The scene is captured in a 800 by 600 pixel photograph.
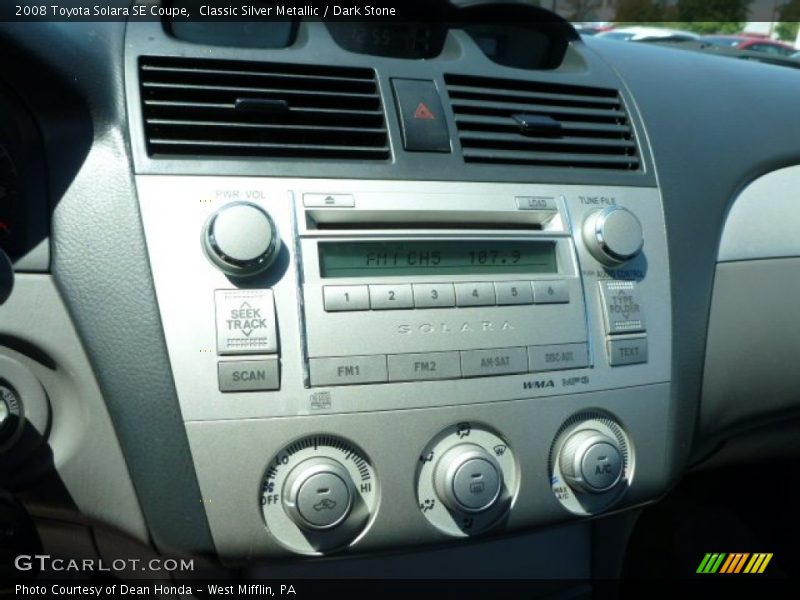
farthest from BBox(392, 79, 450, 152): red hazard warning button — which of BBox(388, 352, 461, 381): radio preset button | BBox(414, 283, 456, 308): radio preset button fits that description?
BBox(388, 352, 461, 381): radio preset button

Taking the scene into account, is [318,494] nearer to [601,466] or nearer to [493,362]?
[493,362]

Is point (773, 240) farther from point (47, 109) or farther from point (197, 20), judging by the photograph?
point (47, 109)

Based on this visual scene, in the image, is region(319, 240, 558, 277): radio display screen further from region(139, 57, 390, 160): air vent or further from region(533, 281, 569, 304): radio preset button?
region(139, 57, 390, 160): air vent

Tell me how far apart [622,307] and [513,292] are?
0.22 m

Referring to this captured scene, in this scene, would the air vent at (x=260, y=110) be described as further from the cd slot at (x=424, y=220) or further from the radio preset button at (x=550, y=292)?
the radio preset button at (x=550, y=292)

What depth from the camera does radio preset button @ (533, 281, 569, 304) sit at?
144 centimetres

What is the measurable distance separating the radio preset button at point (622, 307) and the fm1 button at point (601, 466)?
8.0 inches

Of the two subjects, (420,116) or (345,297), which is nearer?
(345,297)

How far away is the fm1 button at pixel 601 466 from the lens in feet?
4.63

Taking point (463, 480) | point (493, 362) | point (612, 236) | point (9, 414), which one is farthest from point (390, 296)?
point (9, 414)

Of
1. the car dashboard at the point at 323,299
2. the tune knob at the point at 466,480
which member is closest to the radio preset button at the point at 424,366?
the car dashboard at the point at 323,299

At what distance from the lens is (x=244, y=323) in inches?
50.0

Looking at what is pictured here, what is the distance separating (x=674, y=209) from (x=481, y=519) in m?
0.69

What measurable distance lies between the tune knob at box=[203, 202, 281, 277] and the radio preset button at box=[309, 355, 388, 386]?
0.56 ft
